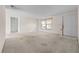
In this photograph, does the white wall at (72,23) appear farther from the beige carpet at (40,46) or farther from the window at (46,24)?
the window at (46,24)

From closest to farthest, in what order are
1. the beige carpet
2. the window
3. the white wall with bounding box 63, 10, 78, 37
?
1. the beige carpet
2. the white wall with bounding box 63, 10, 78, 37
3. the window

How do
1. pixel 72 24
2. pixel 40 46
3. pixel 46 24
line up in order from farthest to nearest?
pixel 46 24
pixel 72 24
pixel 40 46

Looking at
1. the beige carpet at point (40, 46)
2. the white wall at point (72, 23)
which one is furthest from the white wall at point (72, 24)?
the beige carpet at point (40, 46)

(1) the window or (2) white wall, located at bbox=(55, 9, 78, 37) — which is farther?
(1) the window

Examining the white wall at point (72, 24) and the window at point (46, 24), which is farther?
the window at point (46, 24)

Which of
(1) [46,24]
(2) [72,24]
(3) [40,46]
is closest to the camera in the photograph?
(3) [40,46]

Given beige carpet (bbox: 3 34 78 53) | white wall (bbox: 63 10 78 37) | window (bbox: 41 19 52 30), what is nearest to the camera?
beige carpet (bbox: 3 34 78 53)

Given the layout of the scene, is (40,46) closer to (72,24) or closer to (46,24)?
(72,24)

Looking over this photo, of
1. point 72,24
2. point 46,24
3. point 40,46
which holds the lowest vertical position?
point 40,46

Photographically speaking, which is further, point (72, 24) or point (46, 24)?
point (46, 24)

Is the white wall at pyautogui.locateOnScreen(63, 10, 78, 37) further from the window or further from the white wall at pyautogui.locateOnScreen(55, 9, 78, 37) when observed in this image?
the window

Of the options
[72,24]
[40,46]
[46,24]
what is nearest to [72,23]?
[72,24]

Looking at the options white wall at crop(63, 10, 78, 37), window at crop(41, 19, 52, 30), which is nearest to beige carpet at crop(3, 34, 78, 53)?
white wall at crop(63, 10, 78, 37)

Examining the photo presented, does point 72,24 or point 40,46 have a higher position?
point 72,24
